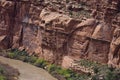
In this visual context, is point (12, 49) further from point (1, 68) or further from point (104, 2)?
point (104, 2)

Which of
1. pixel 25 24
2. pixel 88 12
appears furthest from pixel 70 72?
pixel 25 24

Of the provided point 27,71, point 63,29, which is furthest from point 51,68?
point 63,29

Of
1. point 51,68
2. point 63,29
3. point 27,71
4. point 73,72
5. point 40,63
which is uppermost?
point 63,29

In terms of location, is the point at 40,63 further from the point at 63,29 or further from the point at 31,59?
the point at 63,29

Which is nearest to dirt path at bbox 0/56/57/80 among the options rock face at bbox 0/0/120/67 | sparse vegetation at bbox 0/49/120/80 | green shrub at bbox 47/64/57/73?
green shrub at bbox 47/64/57/73

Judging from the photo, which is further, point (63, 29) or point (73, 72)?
A: point (63, 29)
